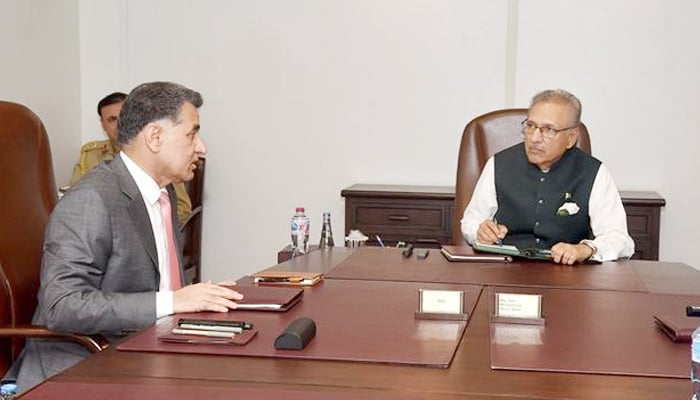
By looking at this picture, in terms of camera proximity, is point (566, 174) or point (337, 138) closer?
point (566, 174)

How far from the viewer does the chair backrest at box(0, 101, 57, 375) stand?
2.56 m

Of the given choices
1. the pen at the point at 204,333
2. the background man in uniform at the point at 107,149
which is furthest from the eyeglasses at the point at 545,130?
the background man in uniform at the point at 107,149

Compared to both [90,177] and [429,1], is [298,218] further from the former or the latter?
[429,1]

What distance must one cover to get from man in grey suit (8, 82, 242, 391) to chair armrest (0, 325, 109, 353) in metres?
0.03

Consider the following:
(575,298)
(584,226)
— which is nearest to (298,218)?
(584,226)

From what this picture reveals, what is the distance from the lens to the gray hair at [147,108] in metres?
2.53

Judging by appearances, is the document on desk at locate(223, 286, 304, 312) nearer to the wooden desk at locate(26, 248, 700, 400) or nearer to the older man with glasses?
the wooden desk at locate(26, 248, 700, 400)

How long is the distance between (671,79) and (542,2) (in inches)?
35.3

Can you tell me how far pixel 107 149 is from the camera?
5.41 metres

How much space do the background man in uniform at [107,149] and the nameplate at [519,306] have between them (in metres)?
3.22

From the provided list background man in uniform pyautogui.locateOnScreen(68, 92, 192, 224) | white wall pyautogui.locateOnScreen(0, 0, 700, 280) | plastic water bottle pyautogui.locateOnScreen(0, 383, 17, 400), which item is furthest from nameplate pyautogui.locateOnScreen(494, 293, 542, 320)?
white wall pyautogui.locateOnScreen(0, 0, 700, 280)

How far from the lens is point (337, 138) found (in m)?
5.70

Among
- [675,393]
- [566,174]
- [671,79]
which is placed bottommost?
[675,393]

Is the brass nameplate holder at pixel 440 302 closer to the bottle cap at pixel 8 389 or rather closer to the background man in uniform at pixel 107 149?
the bottle cap at pixel 8 389
